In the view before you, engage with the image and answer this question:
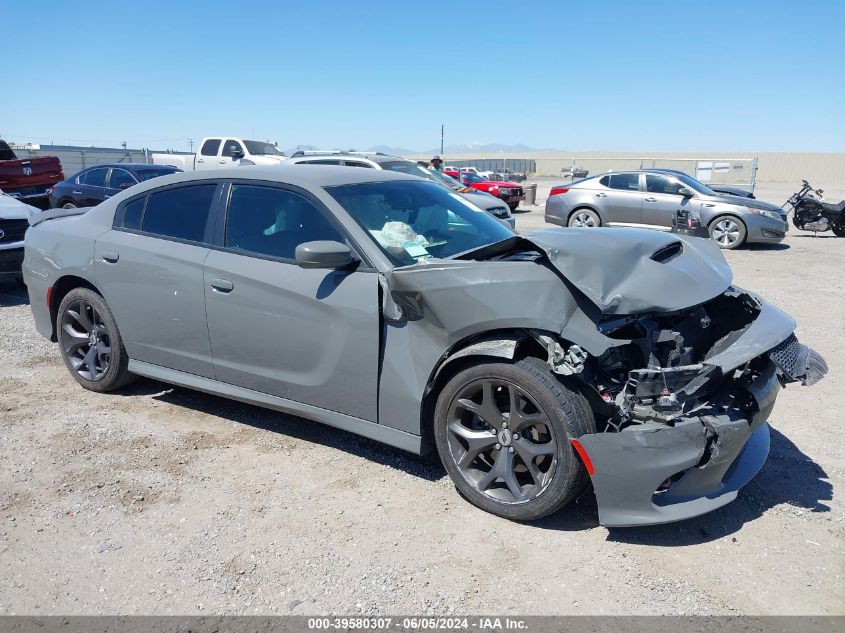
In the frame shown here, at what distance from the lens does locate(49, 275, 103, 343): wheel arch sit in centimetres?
497

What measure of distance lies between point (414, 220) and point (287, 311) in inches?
38.5

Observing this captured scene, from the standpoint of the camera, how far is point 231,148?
19.9m

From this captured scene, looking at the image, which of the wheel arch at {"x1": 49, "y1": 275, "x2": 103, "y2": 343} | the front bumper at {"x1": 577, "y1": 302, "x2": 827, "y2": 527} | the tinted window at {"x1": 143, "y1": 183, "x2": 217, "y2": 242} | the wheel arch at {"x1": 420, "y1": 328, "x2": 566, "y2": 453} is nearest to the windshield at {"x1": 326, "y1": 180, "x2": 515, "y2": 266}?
the wheel arch at {"x1": 420, "y1": 328, "x2": 566, "y2": 453}

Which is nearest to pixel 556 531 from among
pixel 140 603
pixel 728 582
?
pixel 728 582

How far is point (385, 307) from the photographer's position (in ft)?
11.5

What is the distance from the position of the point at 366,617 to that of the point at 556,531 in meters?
1.07

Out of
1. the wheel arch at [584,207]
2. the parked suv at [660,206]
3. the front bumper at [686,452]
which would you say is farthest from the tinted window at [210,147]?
the front bumper at [686,452]

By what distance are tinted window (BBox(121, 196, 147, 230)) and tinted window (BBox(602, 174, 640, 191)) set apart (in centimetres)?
1184

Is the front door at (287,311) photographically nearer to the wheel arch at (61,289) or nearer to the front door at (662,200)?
the wheel arch at (61,289)

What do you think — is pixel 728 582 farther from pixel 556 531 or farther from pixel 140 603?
pixel 140 603

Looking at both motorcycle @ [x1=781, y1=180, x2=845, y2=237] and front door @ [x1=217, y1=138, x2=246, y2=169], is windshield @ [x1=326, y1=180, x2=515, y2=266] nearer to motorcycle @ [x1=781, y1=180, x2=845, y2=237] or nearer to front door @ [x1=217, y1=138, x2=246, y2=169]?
motorcycle @ [x1=781, y1=180, x2=845, y2=237]

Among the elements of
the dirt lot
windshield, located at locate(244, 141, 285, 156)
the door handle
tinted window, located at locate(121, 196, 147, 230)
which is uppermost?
windshield, located at locate(244, 141, 285, 156)

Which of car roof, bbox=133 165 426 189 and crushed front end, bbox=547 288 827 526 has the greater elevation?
car roof, bbox=133 165 426 189

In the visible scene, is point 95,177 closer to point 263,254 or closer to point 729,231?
point 263,254
